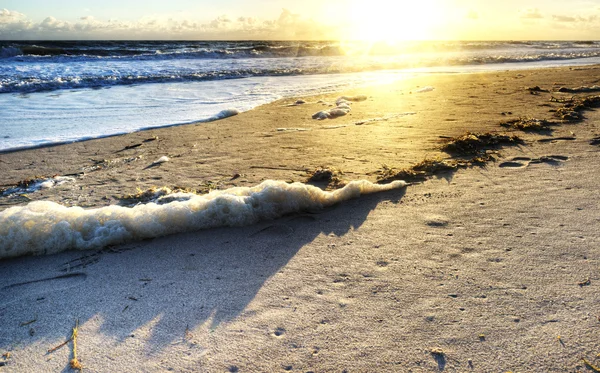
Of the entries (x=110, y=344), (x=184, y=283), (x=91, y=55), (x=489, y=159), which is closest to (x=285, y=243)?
(x=184, y=283)

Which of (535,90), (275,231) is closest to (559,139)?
(275,231)

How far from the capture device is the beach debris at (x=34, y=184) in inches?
134

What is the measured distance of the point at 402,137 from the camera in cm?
444

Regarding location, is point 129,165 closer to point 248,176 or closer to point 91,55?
point 248,176

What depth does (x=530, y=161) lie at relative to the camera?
3.36m

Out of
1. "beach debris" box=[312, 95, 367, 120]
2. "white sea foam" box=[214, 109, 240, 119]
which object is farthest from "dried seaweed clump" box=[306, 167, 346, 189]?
"white sea foam" box=[214, 109, 240, 119]

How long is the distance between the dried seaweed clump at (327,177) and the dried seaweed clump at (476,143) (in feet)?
4.00

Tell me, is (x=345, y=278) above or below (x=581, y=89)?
below

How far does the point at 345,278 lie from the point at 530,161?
7.63 feet

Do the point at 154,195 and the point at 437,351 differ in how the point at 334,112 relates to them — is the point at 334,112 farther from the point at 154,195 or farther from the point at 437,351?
the point at 437,351

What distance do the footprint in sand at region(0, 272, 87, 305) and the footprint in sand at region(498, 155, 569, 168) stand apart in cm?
319

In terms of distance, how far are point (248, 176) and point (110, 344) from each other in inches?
81.3

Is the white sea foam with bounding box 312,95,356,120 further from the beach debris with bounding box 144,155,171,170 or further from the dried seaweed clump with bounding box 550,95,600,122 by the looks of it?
the dried seaweed clump with bounding box 550,95,600,122

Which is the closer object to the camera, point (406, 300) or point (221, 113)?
point (406, 300)
